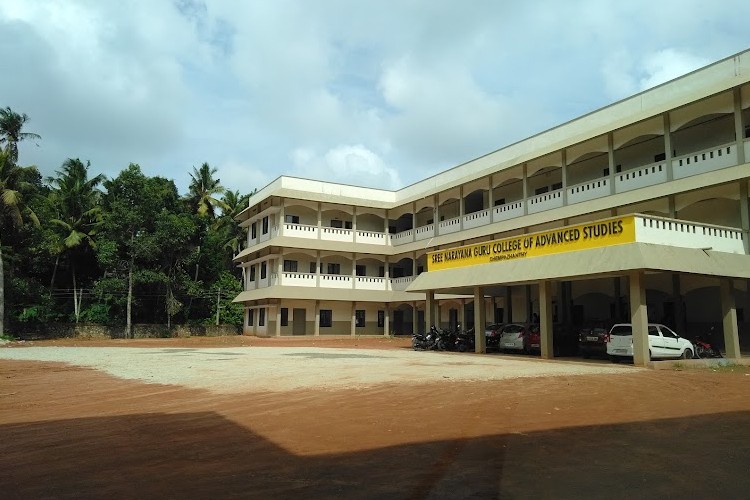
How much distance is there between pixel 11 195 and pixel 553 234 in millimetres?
30091

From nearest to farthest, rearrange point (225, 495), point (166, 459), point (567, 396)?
point (225, 495), point (166, 459), point (567, 396)

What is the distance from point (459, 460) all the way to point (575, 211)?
879 inches

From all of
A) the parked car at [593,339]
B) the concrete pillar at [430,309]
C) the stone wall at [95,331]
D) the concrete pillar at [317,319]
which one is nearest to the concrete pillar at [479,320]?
the concrete pillar at [430,309]

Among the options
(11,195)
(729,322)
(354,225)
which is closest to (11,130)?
(11,195)

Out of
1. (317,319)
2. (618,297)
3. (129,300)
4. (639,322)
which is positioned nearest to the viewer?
(639,322)

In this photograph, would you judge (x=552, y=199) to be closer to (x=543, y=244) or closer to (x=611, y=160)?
(x=611, y=160)

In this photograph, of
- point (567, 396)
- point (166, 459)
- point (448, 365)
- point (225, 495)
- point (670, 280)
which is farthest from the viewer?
point (670, 280)

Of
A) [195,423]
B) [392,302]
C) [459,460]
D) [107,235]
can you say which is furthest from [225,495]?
[107,235]

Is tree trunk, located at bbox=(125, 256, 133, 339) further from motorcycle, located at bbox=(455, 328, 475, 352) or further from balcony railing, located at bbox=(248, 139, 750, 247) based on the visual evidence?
motorcycle, located at bbox=(455, 328, 475, 352)

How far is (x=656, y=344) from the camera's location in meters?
17.3

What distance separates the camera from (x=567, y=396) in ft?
33.8

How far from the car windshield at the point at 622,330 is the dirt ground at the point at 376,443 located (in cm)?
679

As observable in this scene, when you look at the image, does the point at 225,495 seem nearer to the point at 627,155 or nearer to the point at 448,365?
the point at 448,365

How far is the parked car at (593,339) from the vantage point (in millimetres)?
19641
